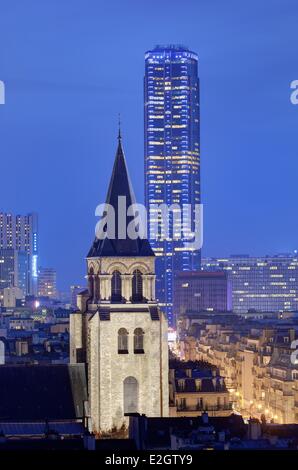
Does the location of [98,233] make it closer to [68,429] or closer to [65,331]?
[68,429]

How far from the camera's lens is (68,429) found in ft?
188

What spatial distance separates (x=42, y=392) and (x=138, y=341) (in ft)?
15.7

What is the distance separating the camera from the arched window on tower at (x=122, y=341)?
202ft

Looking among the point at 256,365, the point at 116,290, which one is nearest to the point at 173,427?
the point at 116,290

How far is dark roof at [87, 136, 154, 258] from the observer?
203 ft

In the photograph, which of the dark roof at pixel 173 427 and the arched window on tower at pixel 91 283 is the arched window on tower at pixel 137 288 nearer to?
the arched window on tower at pixel 91 283

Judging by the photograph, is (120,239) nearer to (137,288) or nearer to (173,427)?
(137,288)

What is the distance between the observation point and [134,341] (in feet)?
203

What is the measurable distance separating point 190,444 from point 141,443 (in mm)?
3936

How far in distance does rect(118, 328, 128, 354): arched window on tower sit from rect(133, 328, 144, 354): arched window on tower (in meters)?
0.36

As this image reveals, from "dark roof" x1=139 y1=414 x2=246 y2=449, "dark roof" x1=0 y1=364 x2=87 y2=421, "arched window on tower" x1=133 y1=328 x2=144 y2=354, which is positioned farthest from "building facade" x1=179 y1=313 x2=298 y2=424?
"dark roof" x1=139 y1=414 x2=246 y2=449

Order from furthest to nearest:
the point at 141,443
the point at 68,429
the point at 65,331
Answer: the point at 65,331 < the point at 68,429 < the point at 141,443

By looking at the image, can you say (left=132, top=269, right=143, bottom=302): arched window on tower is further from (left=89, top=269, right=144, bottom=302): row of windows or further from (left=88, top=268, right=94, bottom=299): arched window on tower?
(left=88, top=268, right=94, bottom=299): arched window on tower
